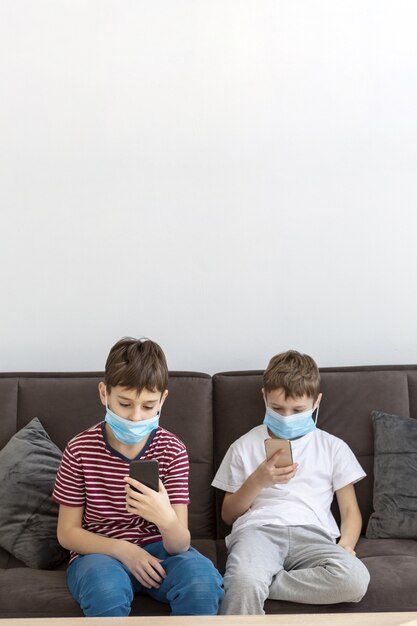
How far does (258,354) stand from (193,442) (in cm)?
51

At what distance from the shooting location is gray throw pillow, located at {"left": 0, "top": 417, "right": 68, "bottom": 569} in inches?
109

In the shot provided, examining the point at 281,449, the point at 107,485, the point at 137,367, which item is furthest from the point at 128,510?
the point at 281,449

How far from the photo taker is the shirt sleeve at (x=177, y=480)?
261cm

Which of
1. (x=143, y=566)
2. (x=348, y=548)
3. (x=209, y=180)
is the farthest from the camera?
(x=209, y=180)

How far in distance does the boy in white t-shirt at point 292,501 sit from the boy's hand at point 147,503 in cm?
27

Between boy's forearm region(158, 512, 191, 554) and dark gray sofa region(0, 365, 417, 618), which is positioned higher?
dark gray sofa region(0, 365, 417, 618)

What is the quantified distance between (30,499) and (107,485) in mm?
368

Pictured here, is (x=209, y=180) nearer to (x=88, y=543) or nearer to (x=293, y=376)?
(x=293, y=376)

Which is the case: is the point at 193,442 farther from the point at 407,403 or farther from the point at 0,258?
the point at 0,258

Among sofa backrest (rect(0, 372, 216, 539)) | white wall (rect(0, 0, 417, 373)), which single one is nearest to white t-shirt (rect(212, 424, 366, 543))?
sofa backrest (rect(0, 372, 216, 539))

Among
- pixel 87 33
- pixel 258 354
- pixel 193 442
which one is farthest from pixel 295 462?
pixel 87 33

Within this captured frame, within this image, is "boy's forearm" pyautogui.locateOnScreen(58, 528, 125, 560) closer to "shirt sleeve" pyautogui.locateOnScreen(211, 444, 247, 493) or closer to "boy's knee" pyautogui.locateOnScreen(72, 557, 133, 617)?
"boy's knee" pyautogui.locateOnScreen(72, 557, 133, 617)

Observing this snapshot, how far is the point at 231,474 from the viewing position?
2.94 metres

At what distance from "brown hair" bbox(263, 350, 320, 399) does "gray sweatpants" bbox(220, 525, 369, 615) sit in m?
0.45
